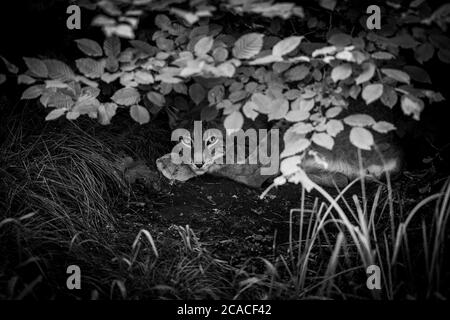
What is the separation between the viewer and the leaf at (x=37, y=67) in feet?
6.25

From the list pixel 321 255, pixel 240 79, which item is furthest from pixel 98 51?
pixel 321 255

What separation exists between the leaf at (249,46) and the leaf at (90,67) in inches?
30.4

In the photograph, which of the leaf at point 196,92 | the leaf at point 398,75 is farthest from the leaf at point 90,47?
the leaf at point 398,75

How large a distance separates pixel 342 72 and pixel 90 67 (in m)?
1.40

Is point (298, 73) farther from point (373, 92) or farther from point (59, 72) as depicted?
point (59, 72)

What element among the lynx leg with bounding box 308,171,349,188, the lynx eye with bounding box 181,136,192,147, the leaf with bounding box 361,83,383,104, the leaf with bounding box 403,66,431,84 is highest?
the leaf with bounding box 403,66,431,84

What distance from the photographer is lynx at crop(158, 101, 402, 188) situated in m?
3.51

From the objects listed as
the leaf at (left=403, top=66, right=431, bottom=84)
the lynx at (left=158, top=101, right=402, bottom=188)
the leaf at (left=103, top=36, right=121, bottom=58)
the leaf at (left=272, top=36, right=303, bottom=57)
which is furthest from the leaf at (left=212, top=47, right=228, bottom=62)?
the lynx at (left=158, top=101, right=402, bottom=188)

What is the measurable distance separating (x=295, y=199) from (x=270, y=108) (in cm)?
156

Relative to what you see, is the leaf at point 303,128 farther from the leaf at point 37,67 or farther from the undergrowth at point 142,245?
the leaf at point 37,67

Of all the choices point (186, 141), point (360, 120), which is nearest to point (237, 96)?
point (360, 120)

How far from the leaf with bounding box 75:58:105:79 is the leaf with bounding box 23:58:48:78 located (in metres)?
0.17

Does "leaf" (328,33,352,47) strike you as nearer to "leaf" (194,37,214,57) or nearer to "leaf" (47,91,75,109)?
"leaf" (194,37,214,57)
